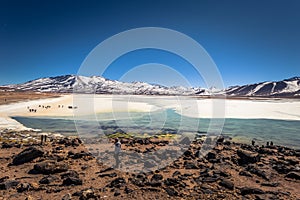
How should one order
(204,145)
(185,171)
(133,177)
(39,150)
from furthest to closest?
1. (204,145)
2. (39,150)
3. (185,171)
4. (133,177)

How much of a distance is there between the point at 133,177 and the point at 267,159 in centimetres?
942

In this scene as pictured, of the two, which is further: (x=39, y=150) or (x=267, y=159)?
(x=267, y=159)

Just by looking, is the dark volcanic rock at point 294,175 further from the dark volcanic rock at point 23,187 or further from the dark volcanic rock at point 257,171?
the dark volcanic rock at point 23,187

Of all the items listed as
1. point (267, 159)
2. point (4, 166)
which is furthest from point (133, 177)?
point (267, 159)

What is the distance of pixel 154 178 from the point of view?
37.3 feet

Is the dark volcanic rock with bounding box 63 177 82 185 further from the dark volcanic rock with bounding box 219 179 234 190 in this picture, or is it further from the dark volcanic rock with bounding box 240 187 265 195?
the dark volcanic rock with bounding box 240 187 265 195

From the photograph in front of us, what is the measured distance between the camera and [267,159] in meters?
15.8

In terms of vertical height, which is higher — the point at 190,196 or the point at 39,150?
the point at 39,150

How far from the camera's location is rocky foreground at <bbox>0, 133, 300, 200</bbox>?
979cm

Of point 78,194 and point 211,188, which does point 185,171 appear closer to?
point 211,188

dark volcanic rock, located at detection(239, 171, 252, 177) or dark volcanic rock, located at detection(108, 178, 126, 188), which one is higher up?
dark volcanic rock, located at detection(108, 178, 126, 188)

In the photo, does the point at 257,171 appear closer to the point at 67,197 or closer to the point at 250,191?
the point at 250,191

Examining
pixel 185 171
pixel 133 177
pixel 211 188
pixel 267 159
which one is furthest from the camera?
pixel 267 159

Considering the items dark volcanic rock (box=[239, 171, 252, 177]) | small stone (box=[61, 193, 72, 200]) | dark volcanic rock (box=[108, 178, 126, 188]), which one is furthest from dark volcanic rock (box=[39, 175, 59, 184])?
dark volcanic rock (box=[239, 171, 252, 177])
